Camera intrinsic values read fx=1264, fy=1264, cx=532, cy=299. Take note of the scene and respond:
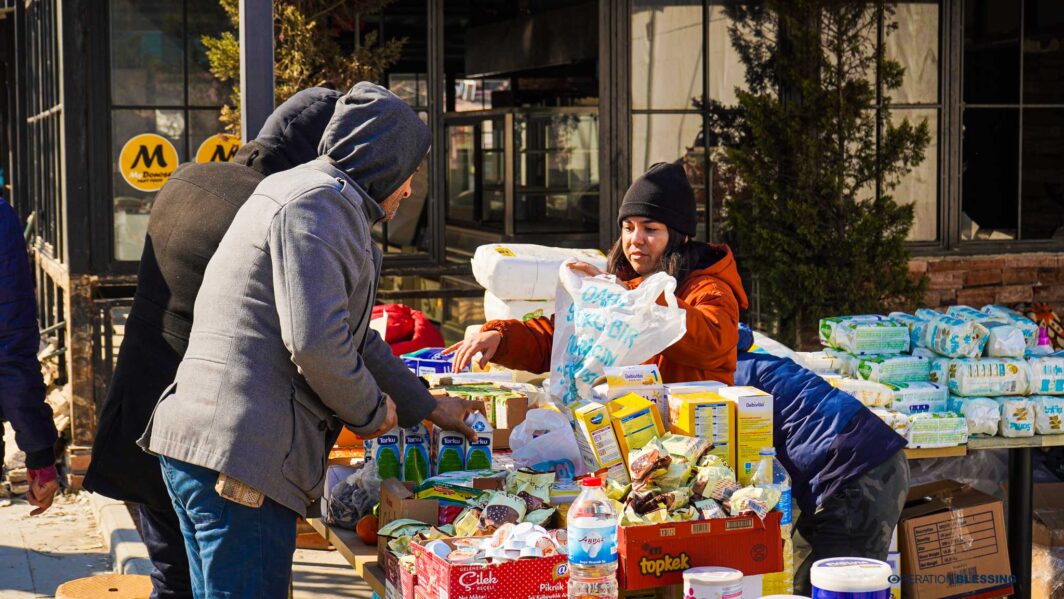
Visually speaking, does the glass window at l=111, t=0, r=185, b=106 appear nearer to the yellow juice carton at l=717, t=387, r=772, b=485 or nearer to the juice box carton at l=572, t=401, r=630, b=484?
the juice box carton at l=572, t=401, r=630, b=484

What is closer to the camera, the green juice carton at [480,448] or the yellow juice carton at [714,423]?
the yellow juice carton at [714,423]

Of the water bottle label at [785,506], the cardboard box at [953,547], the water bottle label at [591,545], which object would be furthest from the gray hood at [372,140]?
the cardboard box at [953,547]

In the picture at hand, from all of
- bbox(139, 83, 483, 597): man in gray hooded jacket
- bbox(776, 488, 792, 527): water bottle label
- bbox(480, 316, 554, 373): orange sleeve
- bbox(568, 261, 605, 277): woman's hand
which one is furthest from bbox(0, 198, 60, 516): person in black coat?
bbox(776, 488, 792, 527): water bottle label

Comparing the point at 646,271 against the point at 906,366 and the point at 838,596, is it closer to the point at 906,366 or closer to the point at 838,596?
the point at 906,366

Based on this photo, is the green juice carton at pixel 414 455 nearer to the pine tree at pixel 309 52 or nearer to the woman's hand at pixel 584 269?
the woman's hand at pixel 584 269

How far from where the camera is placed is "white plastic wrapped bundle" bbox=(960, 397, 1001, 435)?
16.9 ft

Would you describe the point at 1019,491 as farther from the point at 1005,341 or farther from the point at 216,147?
the point at 216,147

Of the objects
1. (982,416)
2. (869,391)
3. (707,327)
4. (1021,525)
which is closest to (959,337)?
(982,416)

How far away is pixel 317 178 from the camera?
2781 mm

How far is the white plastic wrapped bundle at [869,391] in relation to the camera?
5.14 metres

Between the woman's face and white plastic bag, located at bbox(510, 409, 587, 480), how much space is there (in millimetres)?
786

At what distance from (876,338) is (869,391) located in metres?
0.35

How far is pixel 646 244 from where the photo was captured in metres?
4.11

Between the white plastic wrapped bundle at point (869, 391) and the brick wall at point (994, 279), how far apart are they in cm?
281
